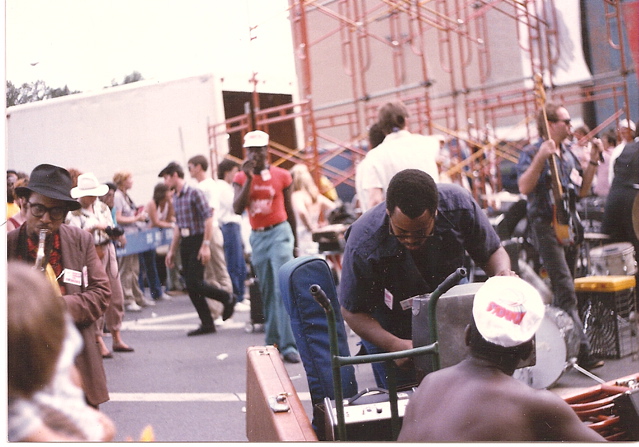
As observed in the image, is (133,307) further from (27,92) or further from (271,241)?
(27,92)

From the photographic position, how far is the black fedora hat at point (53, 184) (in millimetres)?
3008

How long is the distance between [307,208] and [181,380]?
2.26 meters

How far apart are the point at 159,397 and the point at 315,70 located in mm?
1970

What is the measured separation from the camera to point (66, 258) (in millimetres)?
2996

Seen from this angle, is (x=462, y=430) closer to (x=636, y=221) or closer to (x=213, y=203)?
(x=636, y=221)

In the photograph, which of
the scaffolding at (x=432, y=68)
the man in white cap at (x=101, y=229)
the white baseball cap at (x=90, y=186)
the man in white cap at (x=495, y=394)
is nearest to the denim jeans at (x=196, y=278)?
the scaffolding at (x=432, y=68)

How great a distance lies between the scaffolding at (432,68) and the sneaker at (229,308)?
1.05 m

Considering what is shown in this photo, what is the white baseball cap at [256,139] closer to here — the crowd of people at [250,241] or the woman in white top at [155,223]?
the crowd of people at [250,241]

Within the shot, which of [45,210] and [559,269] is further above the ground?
[45,210]

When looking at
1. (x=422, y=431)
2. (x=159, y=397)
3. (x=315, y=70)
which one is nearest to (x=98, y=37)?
(x=315, y=70)

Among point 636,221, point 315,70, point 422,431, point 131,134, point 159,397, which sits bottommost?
point 159,397

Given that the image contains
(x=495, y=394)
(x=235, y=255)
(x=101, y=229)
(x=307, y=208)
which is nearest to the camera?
(x=495, y=394)

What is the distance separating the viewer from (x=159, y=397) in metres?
4.20

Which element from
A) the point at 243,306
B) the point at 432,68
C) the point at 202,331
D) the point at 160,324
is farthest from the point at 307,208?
the point at 160,324
